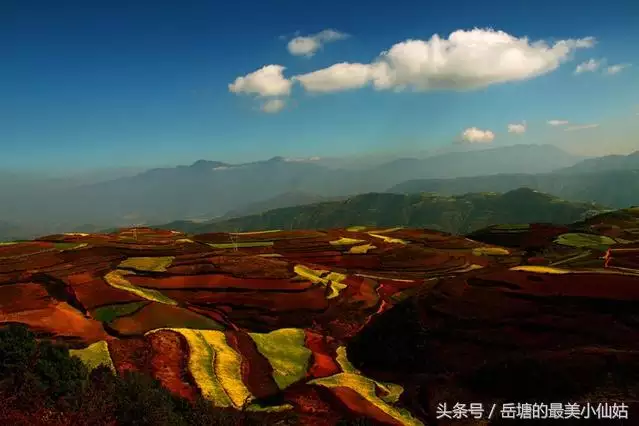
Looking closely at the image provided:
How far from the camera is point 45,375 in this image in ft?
73.8

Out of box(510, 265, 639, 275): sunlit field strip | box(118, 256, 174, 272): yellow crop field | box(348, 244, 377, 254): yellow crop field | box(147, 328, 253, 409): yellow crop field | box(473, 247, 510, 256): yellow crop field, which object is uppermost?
box(510, 265, 639, 275): sunlit field strip

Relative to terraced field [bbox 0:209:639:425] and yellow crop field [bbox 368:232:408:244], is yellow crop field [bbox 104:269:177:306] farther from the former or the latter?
yellow crop field [bbox 368:232:408:244]

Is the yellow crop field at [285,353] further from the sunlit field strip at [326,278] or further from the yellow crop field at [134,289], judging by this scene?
the yellow crop field at [134,289]

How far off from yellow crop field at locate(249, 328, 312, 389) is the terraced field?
18cm

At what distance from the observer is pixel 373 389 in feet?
97.7

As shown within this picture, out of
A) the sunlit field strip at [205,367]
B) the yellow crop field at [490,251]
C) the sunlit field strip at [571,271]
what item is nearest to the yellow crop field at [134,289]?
the sunlit field strip at [205,367]

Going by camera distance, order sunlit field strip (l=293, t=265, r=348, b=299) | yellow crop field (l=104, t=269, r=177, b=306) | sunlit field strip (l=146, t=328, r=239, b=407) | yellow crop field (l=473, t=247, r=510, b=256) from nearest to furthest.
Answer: sunlit field strip (l=146, t=328, r=239, b=407), yellow crop field (l=104, t=269, r=177, b=306), sunlit field strip (l=293, t=265, r=348, b=299), yellow crop field (l=473, t=247, r=510, b=256)

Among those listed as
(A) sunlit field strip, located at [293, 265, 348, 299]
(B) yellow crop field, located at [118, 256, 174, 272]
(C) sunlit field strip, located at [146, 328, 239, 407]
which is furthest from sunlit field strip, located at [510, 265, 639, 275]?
(B) yellow crop field, located at [118, 256, 174, 272]

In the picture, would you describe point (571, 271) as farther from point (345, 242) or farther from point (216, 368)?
point (345, 242)

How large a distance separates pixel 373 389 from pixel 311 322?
767 inches

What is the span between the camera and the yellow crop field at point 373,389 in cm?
2534

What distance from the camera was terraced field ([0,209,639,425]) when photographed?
28.2 metres

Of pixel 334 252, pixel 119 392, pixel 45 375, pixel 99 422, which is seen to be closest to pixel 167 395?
pixel 119 392

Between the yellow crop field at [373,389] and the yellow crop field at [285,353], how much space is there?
2491mm
